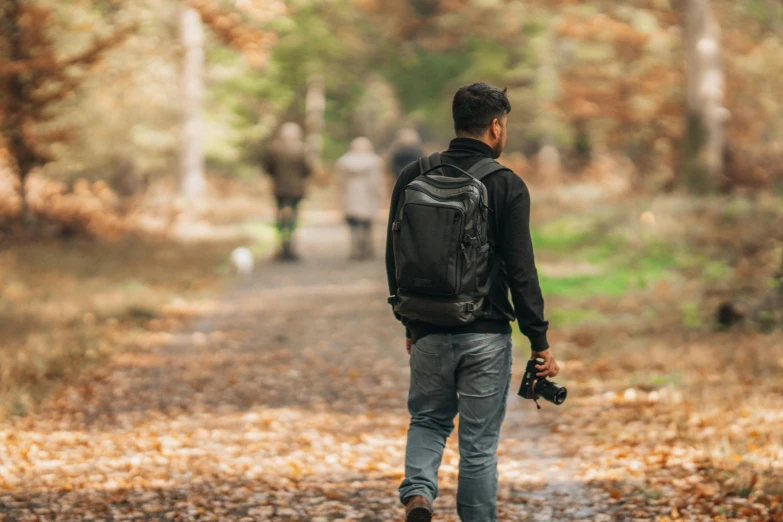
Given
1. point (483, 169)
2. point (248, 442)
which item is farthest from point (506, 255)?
point (248, 442)

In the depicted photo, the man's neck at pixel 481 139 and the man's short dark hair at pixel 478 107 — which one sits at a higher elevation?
the man's short dark hair at pixel 478 107

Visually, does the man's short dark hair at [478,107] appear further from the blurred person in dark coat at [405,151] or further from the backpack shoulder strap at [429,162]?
the blurred person in dark coat at [405,151]

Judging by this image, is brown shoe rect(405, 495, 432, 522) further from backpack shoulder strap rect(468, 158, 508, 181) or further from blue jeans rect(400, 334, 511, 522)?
backpack shoulder strap rect(468, 158, 508, 181)

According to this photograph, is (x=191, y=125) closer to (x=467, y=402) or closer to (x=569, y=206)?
(x=569, y=206)

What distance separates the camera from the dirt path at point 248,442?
5.39 meters

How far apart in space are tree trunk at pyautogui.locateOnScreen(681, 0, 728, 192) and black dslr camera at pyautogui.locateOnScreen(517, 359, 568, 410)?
1549cm

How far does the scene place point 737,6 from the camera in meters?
20.9

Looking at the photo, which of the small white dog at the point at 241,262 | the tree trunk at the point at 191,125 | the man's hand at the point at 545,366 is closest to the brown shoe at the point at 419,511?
the man's hand at the point at 545,366

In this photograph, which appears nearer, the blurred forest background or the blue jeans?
the blue jeans

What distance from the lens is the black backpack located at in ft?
13.1

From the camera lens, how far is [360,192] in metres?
17.5

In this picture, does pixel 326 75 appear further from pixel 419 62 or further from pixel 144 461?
pixel 144 461

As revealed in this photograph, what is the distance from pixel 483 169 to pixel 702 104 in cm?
1592

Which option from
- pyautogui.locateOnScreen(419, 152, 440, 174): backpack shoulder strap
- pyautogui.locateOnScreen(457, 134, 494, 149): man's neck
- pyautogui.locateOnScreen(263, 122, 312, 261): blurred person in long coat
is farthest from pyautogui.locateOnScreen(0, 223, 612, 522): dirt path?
pyautogui.locateOnScreen(263, 122, 312, 261): blurred person in long coat
